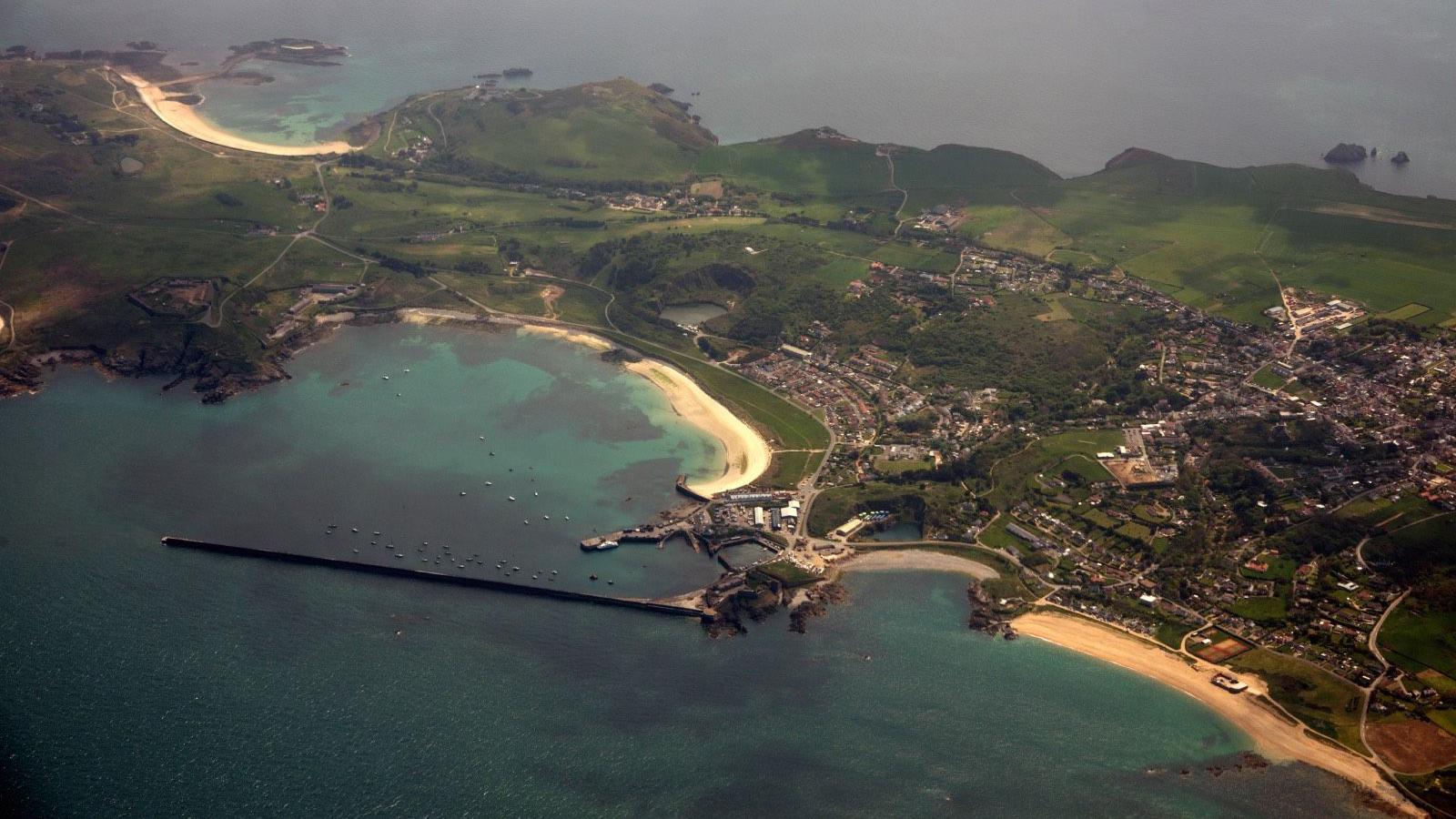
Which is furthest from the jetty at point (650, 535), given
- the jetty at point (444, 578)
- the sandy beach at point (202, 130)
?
the sandy beach at point (202, 130)

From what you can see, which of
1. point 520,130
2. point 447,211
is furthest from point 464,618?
point 520,130

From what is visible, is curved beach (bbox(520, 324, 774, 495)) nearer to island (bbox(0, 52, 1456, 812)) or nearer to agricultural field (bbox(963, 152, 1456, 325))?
island (bbox(0, 52, 1456, 812))

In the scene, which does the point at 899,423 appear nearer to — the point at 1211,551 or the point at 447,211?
the point at 1211,551

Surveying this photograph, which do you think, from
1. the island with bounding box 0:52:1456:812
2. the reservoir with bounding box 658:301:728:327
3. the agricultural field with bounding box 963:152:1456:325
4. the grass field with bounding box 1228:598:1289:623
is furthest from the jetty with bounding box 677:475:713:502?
the agricultural field with bounding box 963:152:1456:325

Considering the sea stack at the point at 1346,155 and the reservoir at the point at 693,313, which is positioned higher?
the sea stack at the point at 1346,155

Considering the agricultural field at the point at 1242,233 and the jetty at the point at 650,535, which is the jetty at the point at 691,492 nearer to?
the jetty at the point at 650,535
